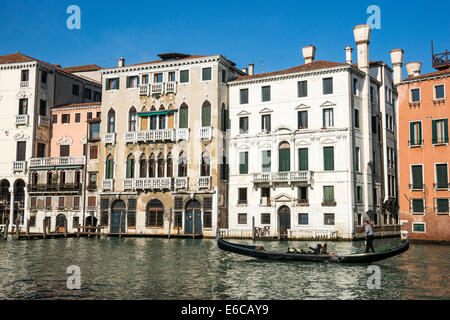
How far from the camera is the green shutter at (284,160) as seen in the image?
36031 mm

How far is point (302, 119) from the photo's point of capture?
36.2m

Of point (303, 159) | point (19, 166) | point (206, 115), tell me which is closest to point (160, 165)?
point (206, 115)

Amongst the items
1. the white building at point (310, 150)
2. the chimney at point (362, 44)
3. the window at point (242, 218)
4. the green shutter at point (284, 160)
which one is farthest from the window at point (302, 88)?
the window at point (242, 218)

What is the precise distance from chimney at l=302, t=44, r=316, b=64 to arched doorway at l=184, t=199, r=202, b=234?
13.9m

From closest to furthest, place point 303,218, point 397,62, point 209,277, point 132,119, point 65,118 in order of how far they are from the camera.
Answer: point 209,277
point 303,218
point 132,119
point 397,62
point 65,118

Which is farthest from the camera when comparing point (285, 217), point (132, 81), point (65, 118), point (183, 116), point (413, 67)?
point (65, 118)

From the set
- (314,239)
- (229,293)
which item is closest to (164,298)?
(229,293)

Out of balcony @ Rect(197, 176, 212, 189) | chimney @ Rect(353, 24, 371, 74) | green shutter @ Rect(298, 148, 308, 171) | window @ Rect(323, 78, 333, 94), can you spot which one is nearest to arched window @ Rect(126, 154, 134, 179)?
balcony @ Rect(197, 176, 212, 189)

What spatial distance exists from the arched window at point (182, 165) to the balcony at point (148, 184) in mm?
992

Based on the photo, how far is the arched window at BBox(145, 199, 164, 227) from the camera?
39.0 m

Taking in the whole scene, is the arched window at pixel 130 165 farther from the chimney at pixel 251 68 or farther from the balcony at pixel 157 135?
the chimney at pixel 251 68

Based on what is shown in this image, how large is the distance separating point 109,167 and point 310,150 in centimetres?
1571

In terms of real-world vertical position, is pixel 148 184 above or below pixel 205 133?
below

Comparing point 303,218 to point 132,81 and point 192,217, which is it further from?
point 132,81
